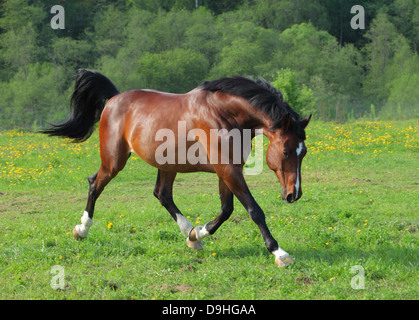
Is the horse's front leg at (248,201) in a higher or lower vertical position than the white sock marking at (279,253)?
higher

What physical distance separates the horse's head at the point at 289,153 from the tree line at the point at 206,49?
27.7 meters

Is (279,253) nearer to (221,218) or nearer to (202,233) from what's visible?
(221,218)

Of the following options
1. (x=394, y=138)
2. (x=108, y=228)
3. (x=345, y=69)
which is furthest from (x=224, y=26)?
(x=108, y=228)

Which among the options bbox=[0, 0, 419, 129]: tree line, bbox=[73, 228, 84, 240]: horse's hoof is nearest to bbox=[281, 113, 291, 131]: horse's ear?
bbox=[73, 228, 84, 240]: horse's hoof

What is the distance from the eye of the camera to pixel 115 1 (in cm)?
5375

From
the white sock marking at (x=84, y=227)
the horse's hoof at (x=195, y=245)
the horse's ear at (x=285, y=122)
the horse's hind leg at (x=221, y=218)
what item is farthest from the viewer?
the white sock marking at (x=84, y=227)

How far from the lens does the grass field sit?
4516 mm

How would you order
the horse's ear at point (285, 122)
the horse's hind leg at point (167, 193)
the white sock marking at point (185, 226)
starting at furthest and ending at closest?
Answer: the horse's hind leg at point (167, 193)
the white sock marking at point (185, 226)
the horse's ear at point (285, 122)

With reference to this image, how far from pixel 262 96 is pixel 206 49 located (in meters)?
42.6

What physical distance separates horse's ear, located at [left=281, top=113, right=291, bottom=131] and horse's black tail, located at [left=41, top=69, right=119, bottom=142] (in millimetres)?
2980

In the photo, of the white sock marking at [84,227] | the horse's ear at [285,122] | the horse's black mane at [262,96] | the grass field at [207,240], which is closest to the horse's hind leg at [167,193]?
the grass field at [207,240]

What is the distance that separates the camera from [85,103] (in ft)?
23.3

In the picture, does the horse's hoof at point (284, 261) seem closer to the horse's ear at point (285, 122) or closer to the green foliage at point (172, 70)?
the horse's ear at point (285, 122)

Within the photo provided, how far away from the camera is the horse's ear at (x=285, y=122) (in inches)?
193
